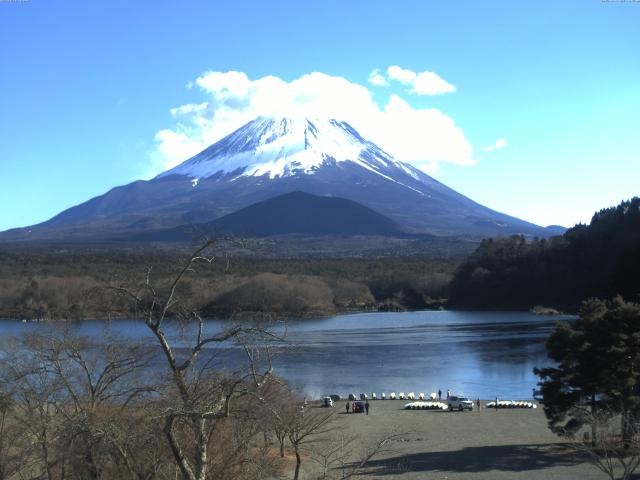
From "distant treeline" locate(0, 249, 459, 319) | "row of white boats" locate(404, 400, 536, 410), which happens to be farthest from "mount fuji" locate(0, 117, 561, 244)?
"row of white boats" locate(404, 400, 536, 410)

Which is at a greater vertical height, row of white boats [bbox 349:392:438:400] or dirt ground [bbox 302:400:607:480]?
dirt ground [bbox 302:400:607:480]

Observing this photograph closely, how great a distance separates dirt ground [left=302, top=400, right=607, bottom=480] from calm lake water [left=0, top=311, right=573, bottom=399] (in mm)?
2632

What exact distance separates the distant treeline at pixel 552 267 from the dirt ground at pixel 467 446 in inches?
1155

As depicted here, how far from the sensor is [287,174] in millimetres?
137000

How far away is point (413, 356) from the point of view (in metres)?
29.5

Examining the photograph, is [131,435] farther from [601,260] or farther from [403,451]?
[601,260]

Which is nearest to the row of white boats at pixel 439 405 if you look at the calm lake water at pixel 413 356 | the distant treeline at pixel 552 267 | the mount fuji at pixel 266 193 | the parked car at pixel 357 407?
the parked car at pixel 357 407

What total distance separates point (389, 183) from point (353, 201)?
62.4ft

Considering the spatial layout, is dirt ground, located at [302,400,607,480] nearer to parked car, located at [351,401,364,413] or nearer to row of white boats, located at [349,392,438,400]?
parked car, located at [351,401,364,413]

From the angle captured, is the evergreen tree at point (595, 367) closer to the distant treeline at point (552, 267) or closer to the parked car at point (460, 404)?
the parked car at point (460, 404)

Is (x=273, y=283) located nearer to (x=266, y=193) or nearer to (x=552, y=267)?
(x=552, y=267)

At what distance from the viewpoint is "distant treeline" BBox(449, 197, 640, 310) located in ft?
162

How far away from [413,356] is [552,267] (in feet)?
83.9

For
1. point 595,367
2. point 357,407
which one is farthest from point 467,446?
point 357,407
